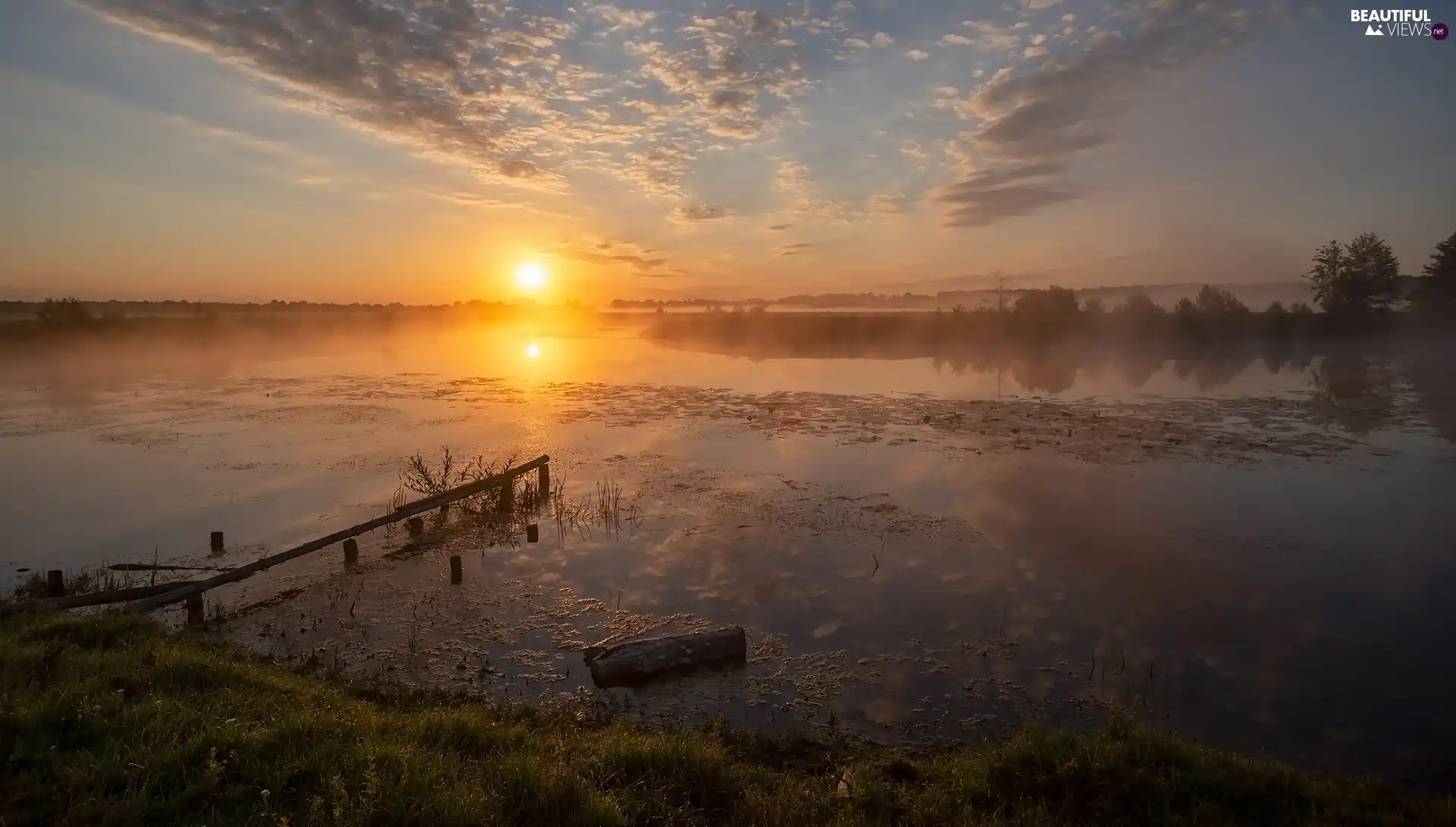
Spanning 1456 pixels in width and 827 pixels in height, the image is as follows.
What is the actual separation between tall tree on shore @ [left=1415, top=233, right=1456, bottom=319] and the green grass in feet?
259

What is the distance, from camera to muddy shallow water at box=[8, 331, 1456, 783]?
8.77 meters

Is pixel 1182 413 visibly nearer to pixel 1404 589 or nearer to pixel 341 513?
pixel 1404 589

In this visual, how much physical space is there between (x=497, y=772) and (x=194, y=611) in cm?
821

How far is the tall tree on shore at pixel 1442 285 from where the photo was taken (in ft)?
193

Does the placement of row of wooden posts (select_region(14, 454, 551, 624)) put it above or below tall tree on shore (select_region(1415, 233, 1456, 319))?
below

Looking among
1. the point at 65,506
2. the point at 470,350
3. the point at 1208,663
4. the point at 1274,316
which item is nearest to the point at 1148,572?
the point at 1208,663

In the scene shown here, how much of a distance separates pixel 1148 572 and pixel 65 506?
82.8 feet

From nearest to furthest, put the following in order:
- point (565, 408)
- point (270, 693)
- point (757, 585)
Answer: point (270, 693) < point (757, 585) < point (565, 408)

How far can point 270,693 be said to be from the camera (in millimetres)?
7102

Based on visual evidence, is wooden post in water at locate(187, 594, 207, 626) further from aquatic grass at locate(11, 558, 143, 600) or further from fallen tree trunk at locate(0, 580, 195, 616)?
aquatic grass at locate(11, 558, 143, 600)

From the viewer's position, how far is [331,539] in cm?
1312

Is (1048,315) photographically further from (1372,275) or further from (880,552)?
(880,552)

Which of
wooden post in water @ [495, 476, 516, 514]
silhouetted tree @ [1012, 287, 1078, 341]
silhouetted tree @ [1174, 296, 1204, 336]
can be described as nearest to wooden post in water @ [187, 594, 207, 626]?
wooden post in water @ [495, 476, 516, 514]

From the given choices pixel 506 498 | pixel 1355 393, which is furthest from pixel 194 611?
pixel 1355 393
